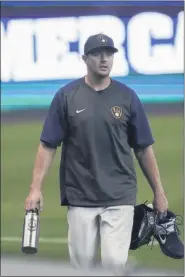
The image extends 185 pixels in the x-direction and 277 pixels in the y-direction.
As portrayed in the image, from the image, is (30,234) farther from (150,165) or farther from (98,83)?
(98,83)

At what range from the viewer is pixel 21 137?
8297mm

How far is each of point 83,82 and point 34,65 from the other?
4206 mm

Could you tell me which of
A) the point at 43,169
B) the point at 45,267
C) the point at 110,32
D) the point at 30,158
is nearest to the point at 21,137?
the point at 30,158

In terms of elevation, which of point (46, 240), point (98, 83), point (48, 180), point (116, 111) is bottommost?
point (46, 240)

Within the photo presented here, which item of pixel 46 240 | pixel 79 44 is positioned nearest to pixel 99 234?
pixel 46 240

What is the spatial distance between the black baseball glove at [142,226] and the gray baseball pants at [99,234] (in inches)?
7.1

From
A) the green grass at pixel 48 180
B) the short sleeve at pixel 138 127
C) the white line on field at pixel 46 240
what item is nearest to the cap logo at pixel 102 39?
the short sleeve at pixel 138 127

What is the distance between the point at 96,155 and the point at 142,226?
0.53 meters

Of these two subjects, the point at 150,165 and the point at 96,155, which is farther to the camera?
the point at 150,165

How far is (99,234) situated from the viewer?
419 cm

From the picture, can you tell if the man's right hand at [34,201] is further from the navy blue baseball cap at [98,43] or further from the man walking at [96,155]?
the navy blue baseball cap at [98,43]

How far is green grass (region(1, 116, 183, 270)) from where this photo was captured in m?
6.30

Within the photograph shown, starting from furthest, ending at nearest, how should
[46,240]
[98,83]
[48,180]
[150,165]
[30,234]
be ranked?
[48,180]
[46,240]
[150,165]
[98,83]
[30,234]

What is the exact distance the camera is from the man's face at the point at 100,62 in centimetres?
412
